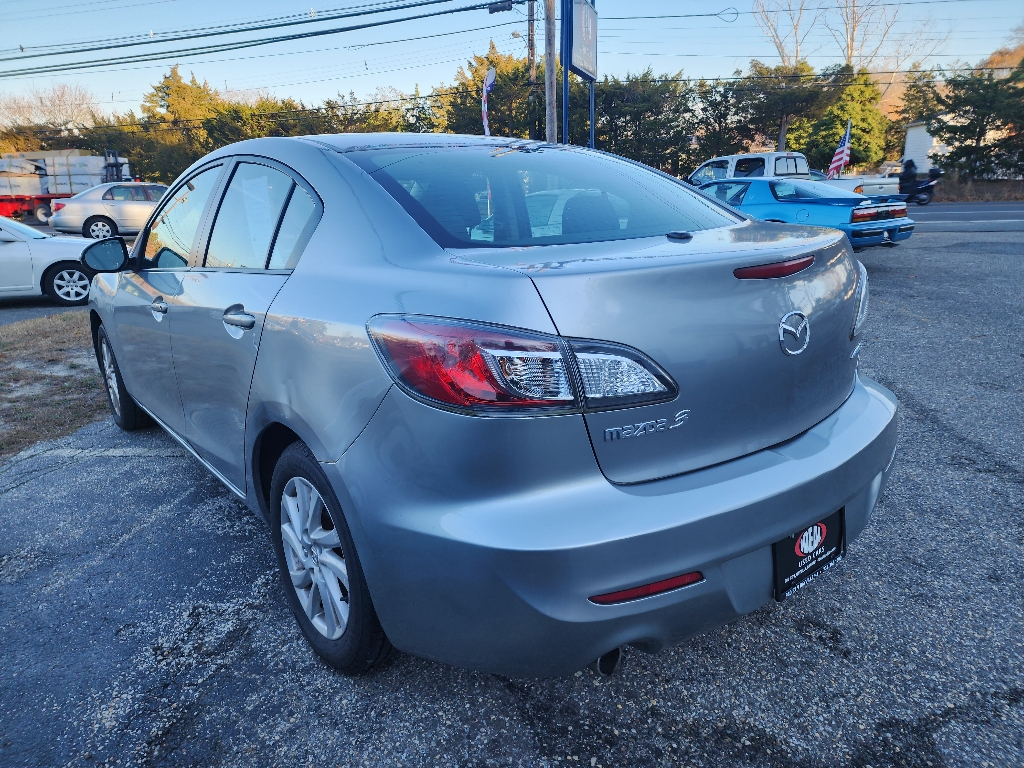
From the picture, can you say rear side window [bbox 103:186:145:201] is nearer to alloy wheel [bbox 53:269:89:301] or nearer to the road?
alloy wheel [bbox 53:269:89:301]

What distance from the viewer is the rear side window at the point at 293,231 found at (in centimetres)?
212

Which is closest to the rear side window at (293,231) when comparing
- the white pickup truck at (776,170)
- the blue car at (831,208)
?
the blue car at (831,208)

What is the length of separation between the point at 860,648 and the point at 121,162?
1416 inches

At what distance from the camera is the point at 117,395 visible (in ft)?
13.8

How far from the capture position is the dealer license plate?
171 cm

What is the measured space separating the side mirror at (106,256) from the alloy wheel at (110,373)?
83 centimetres

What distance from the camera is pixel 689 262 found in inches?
64.5

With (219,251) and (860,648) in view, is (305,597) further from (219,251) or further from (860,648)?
(860,648)

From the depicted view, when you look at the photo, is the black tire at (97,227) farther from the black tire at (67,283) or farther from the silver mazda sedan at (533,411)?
the silver mazda sedan at (533,411)

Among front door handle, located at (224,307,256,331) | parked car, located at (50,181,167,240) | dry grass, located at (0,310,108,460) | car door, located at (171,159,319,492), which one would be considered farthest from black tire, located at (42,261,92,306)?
parked car, located at (50,181,167,240)

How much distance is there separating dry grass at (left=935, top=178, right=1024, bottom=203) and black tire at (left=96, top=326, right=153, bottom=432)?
33.5 meters

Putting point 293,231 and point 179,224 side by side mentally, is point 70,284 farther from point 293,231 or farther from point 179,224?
point 293,231

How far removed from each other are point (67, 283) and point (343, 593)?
9.41m

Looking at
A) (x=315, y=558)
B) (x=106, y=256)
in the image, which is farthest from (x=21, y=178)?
(x=315, y=558)
